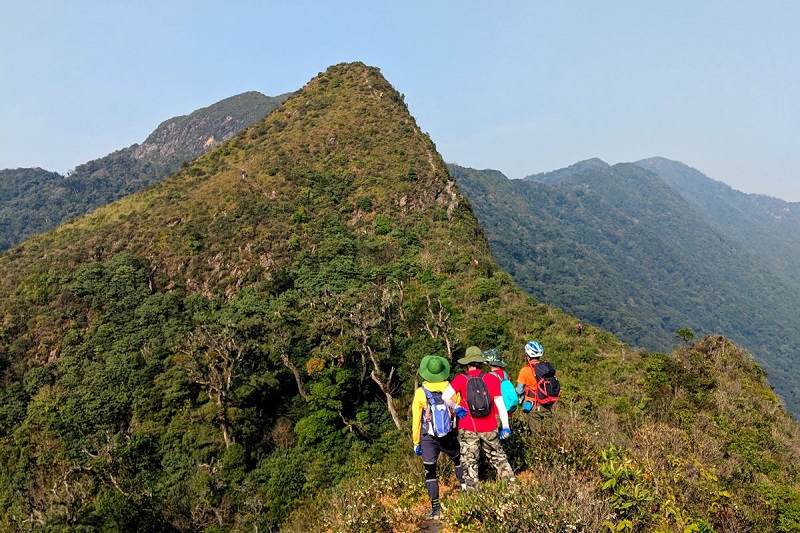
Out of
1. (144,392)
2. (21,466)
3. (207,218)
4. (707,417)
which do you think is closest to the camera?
(707,417)

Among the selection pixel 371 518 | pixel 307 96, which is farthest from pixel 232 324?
pixel 307 96

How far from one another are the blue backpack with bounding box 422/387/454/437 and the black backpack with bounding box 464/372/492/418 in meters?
0.35

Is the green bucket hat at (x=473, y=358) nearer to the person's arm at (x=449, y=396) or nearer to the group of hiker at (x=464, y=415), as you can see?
the group of hiker at (x=464, y=415)

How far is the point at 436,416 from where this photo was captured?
5.61 m

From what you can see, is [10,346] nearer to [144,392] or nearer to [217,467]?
[144,392]

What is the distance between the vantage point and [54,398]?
29828 mm

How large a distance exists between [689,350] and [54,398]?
42077 millimetres

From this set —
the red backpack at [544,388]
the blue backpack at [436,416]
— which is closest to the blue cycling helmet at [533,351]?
the red backpack at [544,388]

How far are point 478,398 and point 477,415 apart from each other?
10.2 inches

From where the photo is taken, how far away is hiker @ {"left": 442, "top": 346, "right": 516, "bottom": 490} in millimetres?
5625

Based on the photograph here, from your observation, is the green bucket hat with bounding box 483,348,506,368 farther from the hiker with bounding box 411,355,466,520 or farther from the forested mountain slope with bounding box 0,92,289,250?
the forested mountain slope with bounding box 0,92,289,250

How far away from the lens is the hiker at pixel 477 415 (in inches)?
221

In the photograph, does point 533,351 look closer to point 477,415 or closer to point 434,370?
point 477,415

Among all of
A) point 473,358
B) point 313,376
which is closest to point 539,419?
point 473,358
